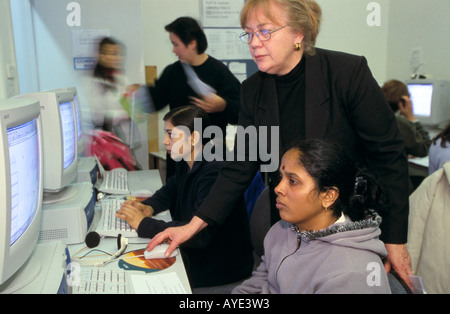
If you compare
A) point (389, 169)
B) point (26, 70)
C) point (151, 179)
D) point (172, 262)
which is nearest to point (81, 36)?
point (26, 70)

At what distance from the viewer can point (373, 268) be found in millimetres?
975

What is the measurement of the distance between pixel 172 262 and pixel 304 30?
2.59ft

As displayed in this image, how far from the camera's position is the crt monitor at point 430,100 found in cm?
332

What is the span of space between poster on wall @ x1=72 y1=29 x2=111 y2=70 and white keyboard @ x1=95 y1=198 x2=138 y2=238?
1657 mm

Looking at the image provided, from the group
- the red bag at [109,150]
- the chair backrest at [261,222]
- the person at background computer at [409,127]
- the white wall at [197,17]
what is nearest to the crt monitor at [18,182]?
the chair backrest at [261,222]

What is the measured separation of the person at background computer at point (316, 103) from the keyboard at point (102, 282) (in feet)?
0.55

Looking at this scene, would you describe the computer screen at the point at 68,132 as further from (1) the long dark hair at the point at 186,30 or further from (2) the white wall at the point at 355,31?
(2) the white wall at the point at 355,31

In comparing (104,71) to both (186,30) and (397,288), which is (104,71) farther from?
(397,288)

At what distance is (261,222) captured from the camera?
4.92 ft

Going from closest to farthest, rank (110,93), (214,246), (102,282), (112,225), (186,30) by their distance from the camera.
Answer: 1. (102,282)
2. (112,225)
3. (214,246)
4. (186,30)
5. (110,93)

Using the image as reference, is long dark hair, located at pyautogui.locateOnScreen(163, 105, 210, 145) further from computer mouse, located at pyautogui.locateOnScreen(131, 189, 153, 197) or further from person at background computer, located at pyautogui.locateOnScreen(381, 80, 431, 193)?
person at background computer, located at pyautogui.locateOnScreen(381, 80, 431, 193)

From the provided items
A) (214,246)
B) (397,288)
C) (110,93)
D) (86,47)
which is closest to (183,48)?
(110,93)

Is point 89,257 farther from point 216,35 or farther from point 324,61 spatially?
point 216,35

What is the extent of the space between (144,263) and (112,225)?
0.34 m
